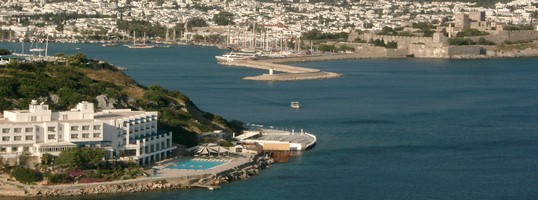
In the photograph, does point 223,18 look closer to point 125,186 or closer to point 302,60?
point 302,60

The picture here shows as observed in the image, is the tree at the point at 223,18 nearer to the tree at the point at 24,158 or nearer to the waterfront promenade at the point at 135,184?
the waterfront promenade at the point at 135,184

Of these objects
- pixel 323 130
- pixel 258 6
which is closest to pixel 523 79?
pixel 323 130

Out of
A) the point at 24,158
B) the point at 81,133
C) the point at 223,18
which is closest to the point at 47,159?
the point at 24,158

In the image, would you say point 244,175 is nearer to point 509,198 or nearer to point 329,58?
point 509,198

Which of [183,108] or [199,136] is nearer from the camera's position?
[199,136]

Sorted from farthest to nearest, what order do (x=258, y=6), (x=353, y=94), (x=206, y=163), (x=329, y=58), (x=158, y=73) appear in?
(x=258, y=6)
(x=329, y=58)
(x=158, y=73)
(x=353, y=94)
(x=206, y=163)

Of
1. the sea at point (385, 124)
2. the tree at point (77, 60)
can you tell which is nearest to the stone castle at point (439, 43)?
the sea at point (385, 124)
